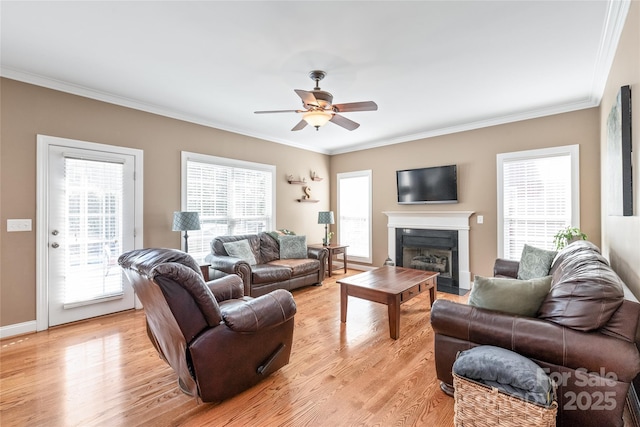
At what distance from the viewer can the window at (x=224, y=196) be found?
14.8 ft

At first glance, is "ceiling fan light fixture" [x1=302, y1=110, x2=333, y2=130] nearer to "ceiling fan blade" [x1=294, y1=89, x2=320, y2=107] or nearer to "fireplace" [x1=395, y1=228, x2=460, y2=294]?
"ceiling fan blade" [x1=294, y1=89, x2=320, y2=107]

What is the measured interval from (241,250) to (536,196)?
4.47 m

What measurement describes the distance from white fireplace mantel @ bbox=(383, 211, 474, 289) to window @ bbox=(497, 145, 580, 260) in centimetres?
52

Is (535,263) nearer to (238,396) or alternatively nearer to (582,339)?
(582,339)

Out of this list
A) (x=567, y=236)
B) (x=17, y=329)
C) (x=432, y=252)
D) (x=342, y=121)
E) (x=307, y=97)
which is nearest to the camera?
(x=307, y=97)

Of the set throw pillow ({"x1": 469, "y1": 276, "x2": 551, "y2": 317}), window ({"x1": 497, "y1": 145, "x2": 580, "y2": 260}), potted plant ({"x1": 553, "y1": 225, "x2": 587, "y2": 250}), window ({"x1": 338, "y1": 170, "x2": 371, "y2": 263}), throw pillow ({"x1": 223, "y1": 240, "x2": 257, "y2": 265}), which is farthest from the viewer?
window ({"x1": 338, "y1": 170, "x2": 371, "y2": 263})

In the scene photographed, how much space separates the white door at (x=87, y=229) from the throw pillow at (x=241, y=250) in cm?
126

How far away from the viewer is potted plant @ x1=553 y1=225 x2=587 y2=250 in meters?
3.68

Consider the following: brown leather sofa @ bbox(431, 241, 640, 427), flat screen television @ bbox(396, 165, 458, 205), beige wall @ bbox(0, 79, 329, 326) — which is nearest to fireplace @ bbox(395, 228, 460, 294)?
flat screen television @ bbox(396, 165, 458, 205)

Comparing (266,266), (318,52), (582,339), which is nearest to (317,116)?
(318,52)

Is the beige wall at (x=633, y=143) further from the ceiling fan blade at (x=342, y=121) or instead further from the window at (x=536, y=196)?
the ceiling fan blade at (x=342, y=121)

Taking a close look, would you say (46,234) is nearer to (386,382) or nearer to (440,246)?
(386,382)

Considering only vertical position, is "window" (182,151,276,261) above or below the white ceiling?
below

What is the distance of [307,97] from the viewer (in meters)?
2.66
